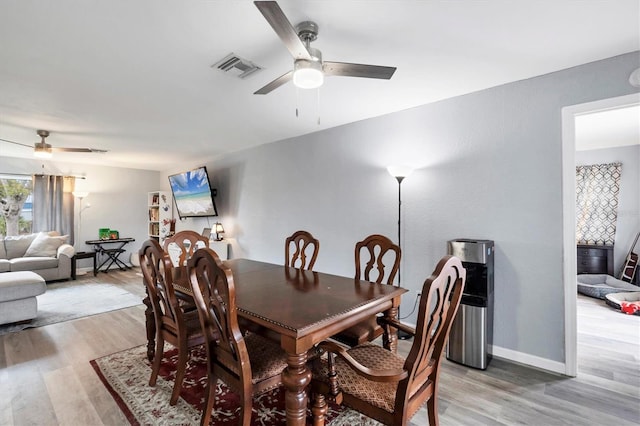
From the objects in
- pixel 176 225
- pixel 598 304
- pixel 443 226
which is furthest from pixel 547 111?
pixel 176 225

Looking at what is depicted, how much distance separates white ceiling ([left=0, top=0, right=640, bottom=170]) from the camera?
1618 millimetres

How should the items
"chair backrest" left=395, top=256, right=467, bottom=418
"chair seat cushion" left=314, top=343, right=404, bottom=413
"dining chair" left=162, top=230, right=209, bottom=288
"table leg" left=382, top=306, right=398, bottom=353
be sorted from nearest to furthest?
"chair backrest" left=395, top=256, right=467, bottom=418 < "chair seat cushion" left=314, top=343, right=404, bottom=413 < "table leg" left=382, top=306, right=398, bottom=353 < "dining chair" left=162, top=230, right=209, bottom=288

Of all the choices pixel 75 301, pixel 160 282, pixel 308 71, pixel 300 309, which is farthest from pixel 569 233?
pixel 75 301

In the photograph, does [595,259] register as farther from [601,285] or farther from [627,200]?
[627,200]

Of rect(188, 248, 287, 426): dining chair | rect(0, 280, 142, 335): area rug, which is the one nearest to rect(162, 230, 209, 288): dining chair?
rect(188, 248, 287, 426): dining chair

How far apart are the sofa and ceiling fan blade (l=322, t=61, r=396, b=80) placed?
20.0ft

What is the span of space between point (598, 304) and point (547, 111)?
10.8 ft

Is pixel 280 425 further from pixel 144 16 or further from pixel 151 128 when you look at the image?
pixel 151 128

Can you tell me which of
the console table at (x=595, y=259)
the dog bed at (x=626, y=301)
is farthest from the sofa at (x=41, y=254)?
the console table at (x=595, y=259)

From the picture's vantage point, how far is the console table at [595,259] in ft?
15.9

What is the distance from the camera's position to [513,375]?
90.1 inches

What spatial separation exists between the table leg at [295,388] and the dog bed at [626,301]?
4449 mm

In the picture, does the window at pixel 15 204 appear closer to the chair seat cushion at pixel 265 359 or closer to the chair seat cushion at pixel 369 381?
the chair seat cushion at pixel 265 359

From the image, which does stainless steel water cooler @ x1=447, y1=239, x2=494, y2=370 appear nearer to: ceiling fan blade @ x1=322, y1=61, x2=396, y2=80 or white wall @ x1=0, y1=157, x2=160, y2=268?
ceiling fan blade @ x1=322, y1=61, x2=396, y2=80
